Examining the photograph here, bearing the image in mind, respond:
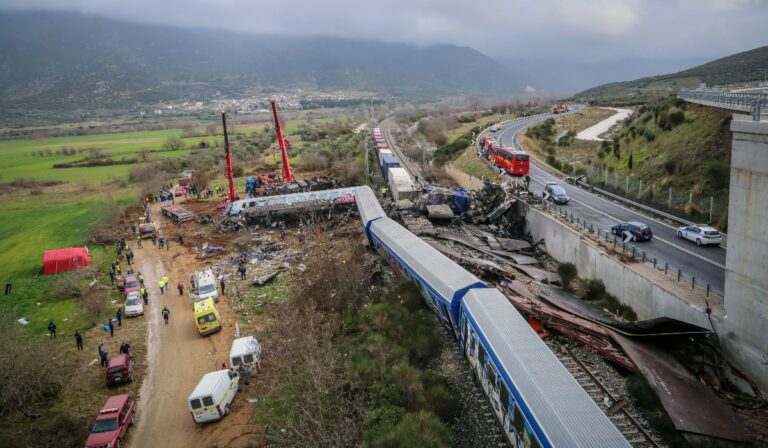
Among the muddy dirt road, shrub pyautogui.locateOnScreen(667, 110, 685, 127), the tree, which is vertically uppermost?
shrub pyautogui.locateOnScreen(667, 110, 685, 127)

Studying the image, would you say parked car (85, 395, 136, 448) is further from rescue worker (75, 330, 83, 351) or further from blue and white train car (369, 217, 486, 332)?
blue and white train car (369, 217, 486, 332)

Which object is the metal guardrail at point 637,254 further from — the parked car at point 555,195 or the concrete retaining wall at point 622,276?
the parked car at point 555,195

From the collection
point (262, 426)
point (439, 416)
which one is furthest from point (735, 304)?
point (262, 426)

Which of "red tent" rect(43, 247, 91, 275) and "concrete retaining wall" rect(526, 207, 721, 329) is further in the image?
"red tent" rect(43, 247, 91, 275)

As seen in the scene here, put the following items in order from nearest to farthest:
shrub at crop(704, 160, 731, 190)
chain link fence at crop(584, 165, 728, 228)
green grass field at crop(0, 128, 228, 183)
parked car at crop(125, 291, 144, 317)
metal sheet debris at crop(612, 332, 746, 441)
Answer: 1. metal sheet debris at crop(612, 332, 746, 441)
2. chain link fence at crop(584, 165, 728, 228)
3. shrub at crop(704, 160, 731, 190)
4. parked car at crop(125, 291, 144, 317)
5. green grass field at crop(0, 128, 228, 183)

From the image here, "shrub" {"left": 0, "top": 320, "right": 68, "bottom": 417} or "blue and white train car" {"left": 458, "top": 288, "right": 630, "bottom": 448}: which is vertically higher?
"blue and white train car" {"left": 458, "top": 288, "right": 630, "bottom": 448}

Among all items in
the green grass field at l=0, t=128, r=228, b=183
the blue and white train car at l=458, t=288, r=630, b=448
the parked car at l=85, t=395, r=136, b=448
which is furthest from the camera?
the green grass field at l=0, t=128, r=228, b=183

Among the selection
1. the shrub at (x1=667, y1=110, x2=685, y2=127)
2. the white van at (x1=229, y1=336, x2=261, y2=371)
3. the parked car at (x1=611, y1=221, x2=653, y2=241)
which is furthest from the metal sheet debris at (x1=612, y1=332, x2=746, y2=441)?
the shrub at (x1=667, y1=110, x2=685, y2=127)

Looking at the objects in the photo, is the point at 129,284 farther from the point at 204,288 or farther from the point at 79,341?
the point at 79,341
